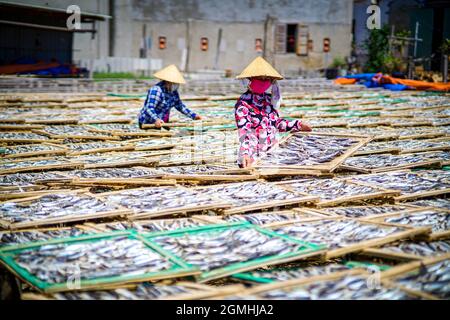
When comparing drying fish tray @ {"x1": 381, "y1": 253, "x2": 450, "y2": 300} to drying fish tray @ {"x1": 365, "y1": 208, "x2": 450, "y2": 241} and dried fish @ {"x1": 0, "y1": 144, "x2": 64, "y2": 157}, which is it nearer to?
drying fish tray @ {"x1": 365, "y1": 208, "x2": 450, "y2": 241}

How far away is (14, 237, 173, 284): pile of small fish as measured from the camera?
3.11 metres

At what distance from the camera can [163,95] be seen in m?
8.30

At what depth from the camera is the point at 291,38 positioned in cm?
2866

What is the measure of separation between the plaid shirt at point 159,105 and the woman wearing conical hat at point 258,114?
7.46 ft

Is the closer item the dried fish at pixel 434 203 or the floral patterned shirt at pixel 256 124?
the dried fish at pixel 434 203

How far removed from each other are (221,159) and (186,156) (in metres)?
0.42

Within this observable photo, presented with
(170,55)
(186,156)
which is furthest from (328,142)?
(170,55)

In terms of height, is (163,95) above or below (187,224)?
above

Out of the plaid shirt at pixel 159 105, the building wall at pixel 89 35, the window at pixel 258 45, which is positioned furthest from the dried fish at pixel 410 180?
the window at pixel 258 45

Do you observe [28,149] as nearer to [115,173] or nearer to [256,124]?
[115,173]

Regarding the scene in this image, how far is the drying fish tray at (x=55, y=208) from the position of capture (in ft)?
12.8

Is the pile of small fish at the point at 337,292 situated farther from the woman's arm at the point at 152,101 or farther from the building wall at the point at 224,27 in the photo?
the building wall at the point at 224,27

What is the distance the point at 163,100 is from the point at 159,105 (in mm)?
108
